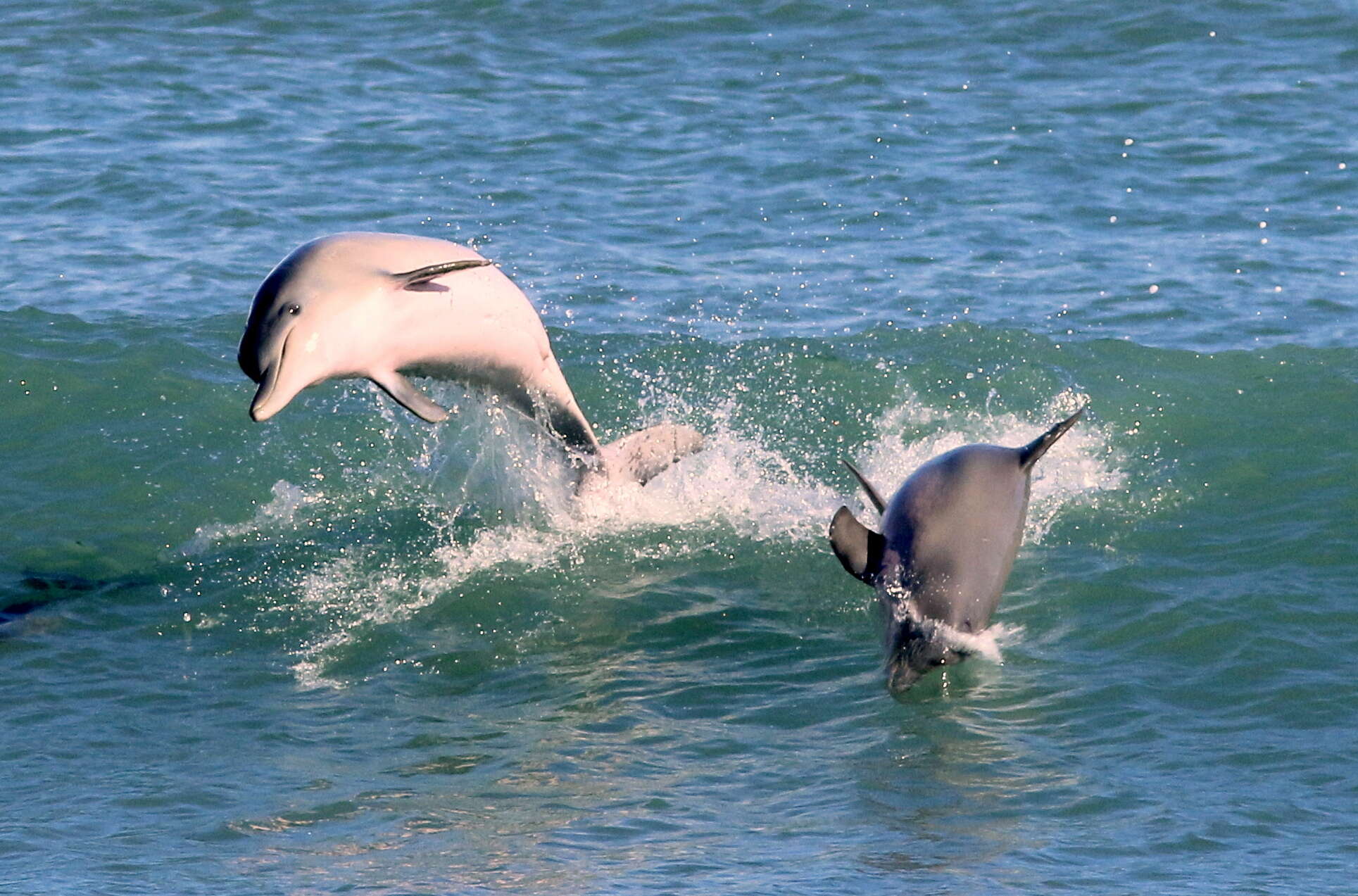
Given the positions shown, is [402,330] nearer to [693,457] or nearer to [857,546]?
[857,546]

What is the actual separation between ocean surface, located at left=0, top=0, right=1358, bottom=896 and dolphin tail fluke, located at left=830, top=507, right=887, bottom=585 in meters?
0.73

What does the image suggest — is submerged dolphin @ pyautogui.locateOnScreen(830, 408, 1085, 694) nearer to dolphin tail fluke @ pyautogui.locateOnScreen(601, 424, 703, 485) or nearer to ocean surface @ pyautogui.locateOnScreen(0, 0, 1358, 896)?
ocean surface @ pyautogui.locateOnScreen(0, 0, 1358, 896)

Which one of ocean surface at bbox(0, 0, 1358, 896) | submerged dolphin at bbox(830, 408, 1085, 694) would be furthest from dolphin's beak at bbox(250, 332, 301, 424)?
submerged dolphin at bbox(830, 408, 1085, 694)

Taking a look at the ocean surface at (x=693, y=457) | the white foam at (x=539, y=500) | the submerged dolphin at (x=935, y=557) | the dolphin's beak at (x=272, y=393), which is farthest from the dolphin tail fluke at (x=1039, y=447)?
the dolphin's beak at (x=272, y=393)

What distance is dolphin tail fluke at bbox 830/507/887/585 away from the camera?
32.8 ft

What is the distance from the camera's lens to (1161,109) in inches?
925

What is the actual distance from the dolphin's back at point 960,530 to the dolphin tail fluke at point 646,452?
8.08ft

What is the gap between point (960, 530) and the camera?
33.7 feet

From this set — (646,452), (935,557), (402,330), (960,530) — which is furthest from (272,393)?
(960,530)

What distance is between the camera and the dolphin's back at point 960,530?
10.0 m

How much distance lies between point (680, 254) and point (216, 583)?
8.34 metres

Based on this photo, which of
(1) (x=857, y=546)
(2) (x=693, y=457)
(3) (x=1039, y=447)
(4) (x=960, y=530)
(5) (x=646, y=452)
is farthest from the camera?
(2) (x=693, y=457)

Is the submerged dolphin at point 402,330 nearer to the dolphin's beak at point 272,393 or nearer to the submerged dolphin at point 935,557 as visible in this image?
the dolphin's beak at point 272,393

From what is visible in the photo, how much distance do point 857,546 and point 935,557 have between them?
448 millimetres
